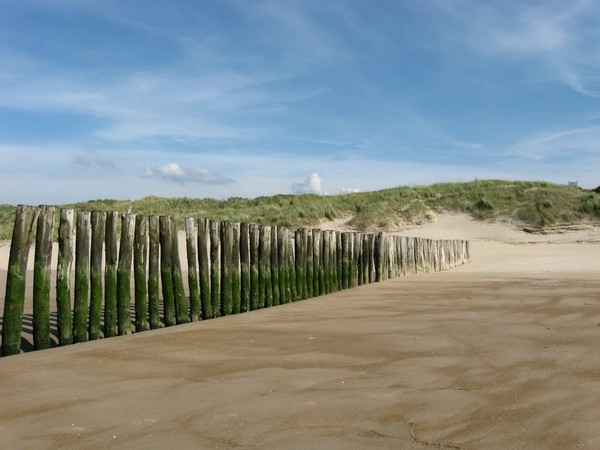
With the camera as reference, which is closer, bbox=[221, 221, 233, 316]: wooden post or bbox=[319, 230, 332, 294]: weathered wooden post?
bbox=[221, 221, 233, 316]: wooden post

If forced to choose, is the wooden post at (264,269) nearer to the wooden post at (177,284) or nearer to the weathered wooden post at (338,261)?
the wooden post at (177,284)

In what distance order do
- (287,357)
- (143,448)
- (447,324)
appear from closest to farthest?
(143,448), (287,357), (447,324)

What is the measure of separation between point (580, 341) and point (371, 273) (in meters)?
7.93

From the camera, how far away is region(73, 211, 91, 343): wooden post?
597cm

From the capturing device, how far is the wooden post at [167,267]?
7098 mm

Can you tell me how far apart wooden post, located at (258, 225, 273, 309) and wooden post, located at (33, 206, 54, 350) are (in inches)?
139

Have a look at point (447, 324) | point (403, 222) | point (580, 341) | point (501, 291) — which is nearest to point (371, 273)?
point (501, 291)

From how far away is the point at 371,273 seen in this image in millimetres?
13055

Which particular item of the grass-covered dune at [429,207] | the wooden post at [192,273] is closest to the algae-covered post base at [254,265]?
the wooden post at [192,273]

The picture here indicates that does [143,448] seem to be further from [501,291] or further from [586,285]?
[586,285]

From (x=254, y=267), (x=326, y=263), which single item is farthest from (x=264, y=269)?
(x=326, y=263)

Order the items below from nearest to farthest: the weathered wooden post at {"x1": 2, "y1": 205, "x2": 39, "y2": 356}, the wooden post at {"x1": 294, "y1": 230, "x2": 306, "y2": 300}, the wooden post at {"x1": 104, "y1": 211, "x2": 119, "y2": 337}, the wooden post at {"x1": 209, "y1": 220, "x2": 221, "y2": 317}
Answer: the weathered wooden post at {"x1": 2, "y1": 205, "x2": 39, "y2": 356} < the wooden post at {"x1": 104, "y1": 211, "x2": 119, "y2": 337} < the wooden post at {"x1": 209, "y1": 220, "x2": 221, "y2": 317} < the wooden post at {"x1": 294, "y1": 230, "x2": 306, "y2": 300}

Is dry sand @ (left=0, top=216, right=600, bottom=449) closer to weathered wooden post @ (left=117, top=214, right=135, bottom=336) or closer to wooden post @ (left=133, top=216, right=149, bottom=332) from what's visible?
weathered wooden post @ (left=117, top=214, right=135, bottom=336)

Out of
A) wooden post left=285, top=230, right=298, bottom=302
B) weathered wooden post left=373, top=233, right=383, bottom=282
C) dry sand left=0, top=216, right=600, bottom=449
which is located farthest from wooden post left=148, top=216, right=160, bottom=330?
weathered wooden post left=373, top=233, right=383, bottom=282
